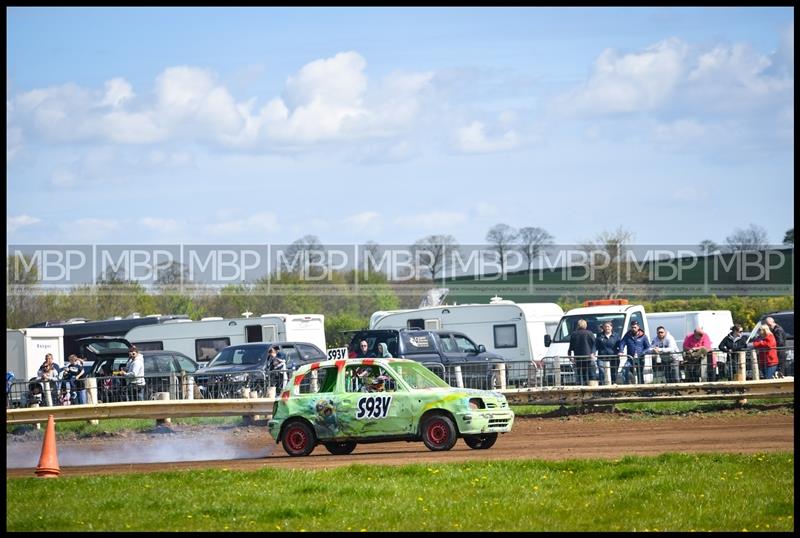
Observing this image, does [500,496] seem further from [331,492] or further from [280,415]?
[280,415]

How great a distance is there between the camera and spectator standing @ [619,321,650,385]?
26875 mm

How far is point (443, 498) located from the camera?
1416 centimetres

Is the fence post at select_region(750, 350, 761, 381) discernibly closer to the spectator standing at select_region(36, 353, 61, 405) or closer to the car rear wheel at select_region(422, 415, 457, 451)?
the car rear wheel at select_region(422, 415, 457, 451)

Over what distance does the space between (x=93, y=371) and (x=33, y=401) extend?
3.58 meters

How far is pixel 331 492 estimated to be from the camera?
14844 millimetres

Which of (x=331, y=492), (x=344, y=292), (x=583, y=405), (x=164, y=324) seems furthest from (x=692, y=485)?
(x=344, y=292)

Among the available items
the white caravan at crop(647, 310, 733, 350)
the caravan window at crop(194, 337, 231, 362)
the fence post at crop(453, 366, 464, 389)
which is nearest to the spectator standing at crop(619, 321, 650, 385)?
the fence post at crop(453, 366, 464, 389)

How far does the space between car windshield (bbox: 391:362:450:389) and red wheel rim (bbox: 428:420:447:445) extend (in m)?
0.61

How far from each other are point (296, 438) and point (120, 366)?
1209 centimetres

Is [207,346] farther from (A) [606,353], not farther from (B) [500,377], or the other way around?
(A) [606,353]

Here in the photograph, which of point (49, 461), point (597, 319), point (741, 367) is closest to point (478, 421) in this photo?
point (49, 461)

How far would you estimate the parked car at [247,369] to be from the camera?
27.6 meters

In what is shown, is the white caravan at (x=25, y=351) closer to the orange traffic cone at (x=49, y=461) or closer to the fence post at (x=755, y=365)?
the orange traffic cone at (x=49, y=461)

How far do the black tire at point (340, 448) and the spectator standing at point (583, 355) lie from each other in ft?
25.2
